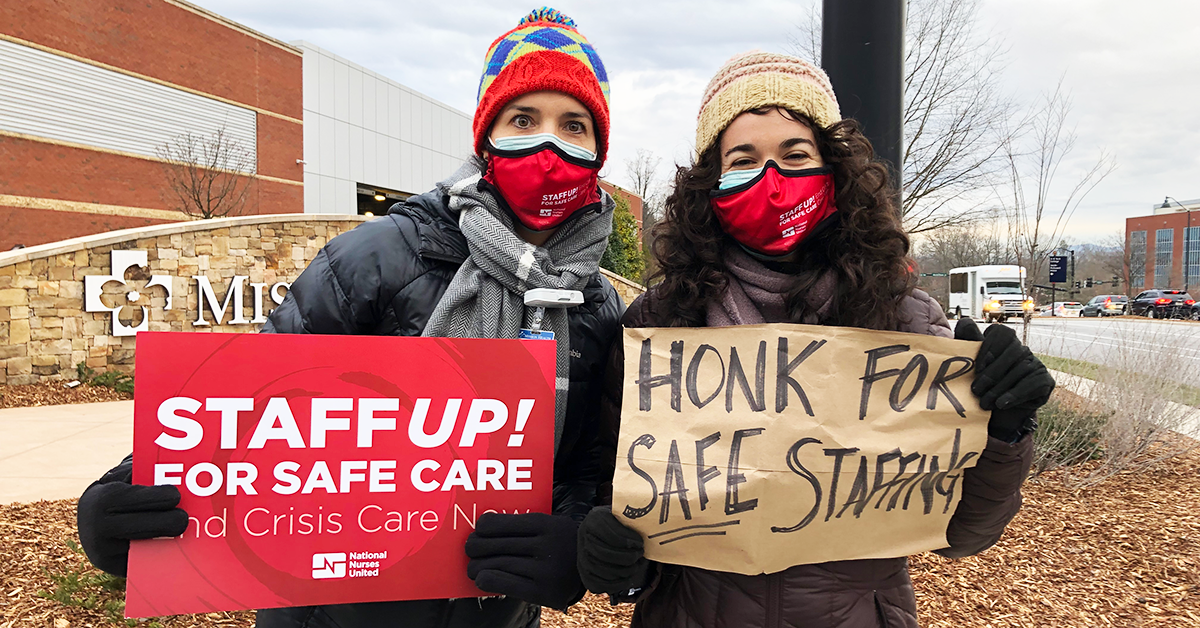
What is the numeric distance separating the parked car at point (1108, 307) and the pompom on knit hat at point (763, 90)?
52.7 metres

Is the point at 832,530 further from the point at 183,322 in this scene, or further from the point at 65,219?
the point at 65,219

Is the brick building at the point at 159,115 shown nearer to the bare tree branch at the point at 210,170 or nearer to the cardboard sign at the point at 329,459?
the bare tree branch at the point at 210,170

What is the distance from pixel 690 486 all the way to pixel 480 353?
56 centimetres

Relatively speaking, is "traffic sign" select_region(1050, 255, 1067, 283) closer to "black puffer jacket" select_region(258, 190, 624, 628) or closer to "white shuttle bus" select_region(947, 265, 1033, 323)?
"black puffer jacket" select_region(258, 190, 624, 628)

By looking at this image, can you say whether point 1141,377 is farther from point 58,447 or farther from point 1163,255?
point 1163,255

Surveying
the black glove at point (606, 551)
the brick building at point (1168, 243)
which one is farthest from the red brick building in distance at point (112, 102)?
the brick building at point (1168, 243)

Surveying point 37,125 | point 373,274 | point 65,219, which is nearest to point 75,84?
point 37,125

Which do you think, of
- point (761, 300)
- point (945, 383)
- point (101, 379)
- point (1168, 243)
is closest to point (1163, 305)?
point (945, 383)

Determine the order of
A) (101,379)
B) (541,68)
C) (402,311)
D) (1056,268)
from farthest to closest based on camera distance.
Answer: (101,379) < (1056,268) < (541,68) < (402,311)

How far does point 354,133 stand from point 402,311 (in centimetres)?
2751

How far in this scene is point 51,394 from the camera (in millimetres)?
8766

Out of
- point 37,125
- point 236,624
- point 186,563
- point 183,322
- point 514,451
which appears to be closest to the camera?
point 186,563

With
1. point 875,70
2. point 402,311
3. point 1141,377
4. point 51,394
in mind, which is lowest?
point 51,394

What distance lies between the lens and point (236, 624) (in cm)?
316
